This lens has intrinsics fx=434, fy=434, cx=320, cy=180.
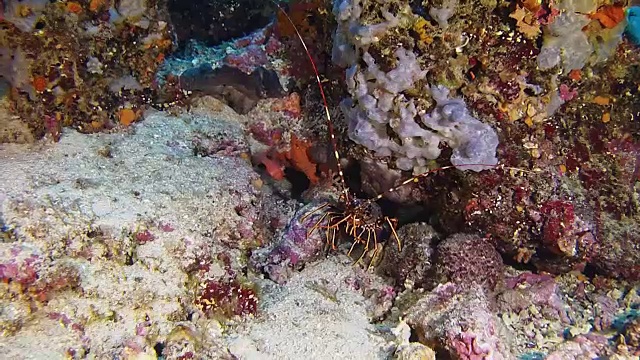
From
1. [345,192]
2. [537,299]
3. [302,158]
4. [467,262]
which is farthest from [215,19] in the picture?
[537,299]

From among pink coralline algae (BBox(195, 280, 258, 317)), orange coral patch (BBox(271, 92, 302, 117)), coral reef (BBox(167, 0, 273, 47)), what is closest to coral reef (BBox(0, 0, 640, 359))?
pink coralline algae (BBox(195, 280, 258, 317))

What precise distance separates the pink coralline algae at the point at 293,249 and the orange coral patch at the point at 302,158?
0.65m

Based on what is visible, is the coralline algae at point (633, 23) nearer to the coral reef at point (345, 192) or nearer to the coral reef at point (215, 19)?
the coral reef at point (345, 192)

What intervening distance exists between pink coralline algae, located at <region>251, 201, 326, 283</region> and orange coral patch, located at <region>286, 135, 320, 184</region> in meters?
0.65

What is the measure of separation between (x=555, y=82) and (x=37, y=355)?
4.43 metres

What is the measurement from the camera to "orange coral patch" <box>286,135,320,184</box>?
505cm

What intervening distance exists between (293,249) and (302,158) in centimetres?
126

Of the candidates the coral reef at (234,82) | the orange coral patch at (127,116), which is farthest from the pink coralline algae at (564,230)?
the orange coral patch at (127,116)

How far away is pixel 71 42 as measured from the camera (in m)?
4.08

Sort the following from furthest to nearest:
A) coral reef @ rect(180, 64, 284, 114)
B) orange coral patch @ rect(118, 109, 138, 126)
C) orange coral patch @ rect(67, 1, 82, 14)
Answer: coral reef @ rect(180, 64, 284, 114)
orange coral patch @ rect(118, 109, 138, 126)
orange coral patch @ rect(67, 1, 82, 14)

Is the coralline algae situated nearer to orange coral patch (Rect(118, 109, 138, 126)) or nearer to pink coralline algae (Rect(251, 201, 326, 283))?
pink coralline algae (Rect(251, 201, 326, 283))

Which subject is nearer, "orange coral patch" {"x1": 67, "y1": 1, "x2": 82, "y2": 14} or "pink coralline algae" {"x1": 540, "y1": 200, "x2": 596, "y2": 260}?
"pink coralline algae" {"x1": 540, "y1": 200, "x2": 596, "y2": 260}

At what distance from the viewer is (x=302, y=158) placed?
5109 millimetres

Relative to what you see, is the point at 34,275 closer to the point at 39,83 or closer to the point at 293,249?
the point at 39,83
